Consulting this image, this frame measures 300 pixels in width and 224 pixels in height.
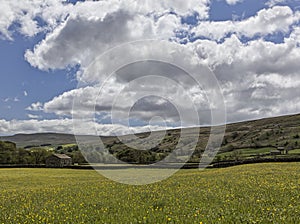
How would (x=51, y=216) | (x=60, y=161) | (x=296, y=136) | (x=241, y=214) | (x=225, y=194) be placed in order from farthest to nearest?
(x=296, y=136) < (x=60, y=161) < (x=225, y=194) < (x=51, y=216) < (x=241, y=214)

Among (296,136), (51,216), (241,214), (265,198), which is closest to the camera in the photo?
(241,214)

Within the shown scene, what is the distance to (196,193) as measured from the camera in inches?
779

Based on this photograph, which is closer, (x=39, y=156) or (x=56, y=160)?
(x=56, y=160)

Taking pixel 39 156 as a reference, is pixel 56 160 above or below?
below

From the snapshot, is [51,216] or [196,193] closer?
[51,216]

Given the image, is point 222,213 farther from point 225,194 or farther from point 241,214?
point 225,194

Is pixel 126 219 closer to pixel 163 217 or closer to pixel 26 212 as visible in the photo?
pixel 163 217

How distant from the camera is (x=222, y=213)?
43.2 feet

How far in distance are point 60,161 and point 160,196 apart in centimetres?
10422

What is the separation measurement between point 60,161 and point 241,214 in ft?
365

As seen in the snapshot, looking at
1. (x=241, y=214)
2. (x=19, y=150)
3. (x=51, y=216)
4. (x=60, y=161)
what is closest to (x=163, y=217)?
(x=241, y=214)

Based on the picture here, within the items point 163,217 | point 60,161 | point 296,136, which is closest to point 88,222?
point 163,217

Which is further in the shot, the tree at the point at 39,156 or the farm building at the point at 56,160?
the tree at the point at 39,156

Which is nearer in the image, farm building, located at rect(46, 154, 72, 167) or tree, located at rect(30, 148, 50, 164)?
farm building, located at rect(46, 154, 72, 167)
